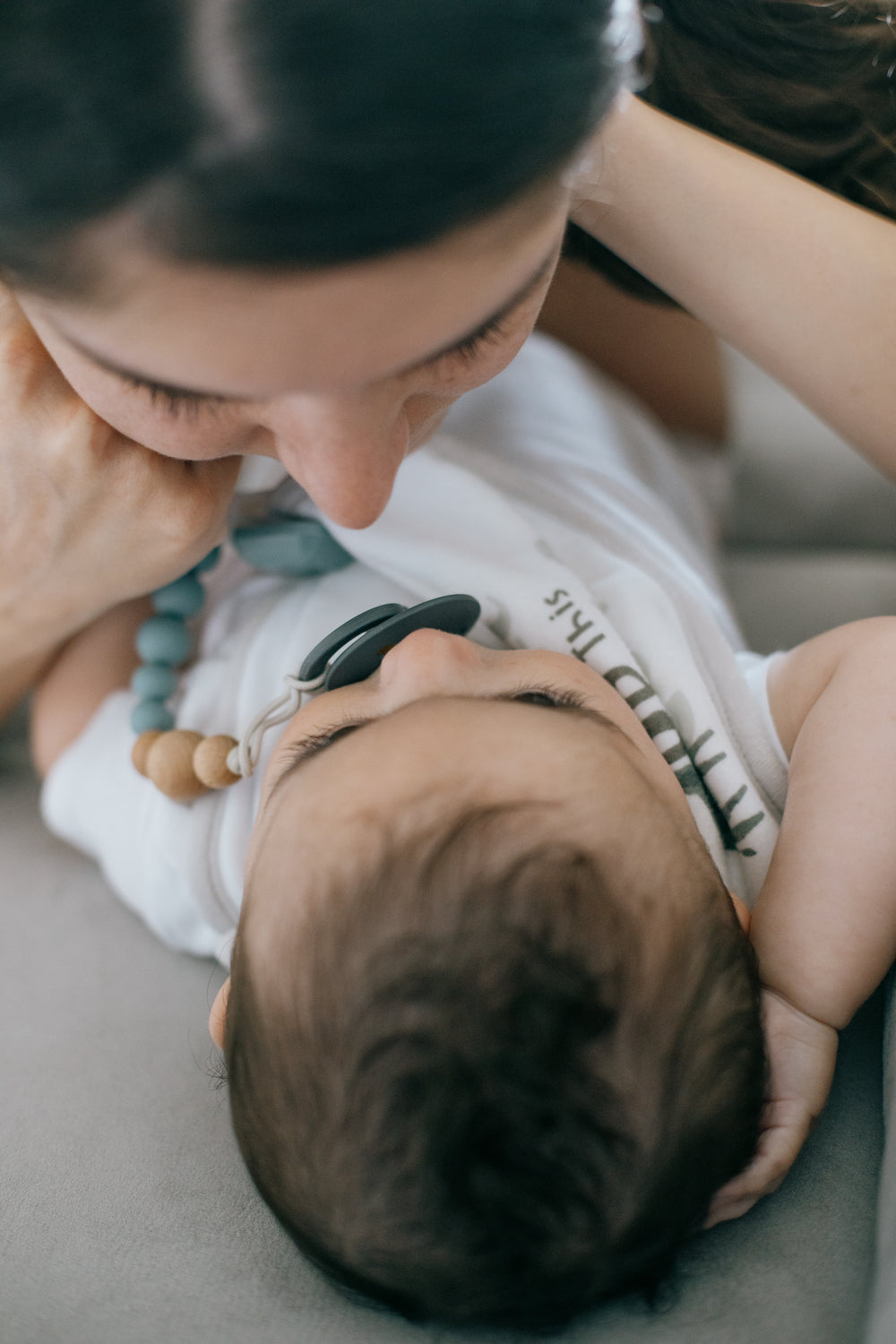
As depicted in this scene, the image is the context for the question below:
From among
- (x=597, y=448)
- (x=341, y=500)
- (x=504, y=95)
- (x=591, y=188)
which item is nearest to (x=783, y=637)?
(x=597, y=448)

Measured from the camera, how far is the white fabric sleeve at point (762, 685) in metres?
0.83

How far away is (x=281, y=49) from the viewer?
1.19 ft

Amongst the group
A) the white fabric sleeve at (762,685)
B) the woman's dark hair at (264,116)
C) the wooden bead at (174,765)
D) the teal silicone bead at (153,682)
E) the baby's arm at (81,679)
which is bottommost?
the baby's arm at (81,679)

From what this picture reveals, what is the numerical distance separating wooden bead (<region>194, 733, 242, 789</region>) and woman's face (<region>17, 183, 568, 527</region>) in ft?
1.09

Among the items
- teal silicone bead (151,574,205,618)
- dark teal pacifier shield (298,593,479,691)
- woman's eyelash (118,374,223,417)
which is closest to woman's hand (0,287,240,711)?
teal silicone bead (151,574,205,618)

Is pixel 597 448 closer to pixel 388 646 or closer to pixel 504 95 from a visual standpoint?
pixel 388 646

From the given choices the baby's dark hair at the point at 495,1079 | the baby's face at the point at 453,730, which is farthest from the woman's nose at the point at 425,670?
the baby's dark hair at the point at 495,1079

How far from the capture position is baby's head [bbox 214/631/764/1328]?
1.70ft

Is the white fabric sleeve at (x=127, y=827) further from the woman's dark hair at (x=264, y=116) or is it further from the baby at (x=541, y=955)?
the woman's dark hair at (x=264, y=116)

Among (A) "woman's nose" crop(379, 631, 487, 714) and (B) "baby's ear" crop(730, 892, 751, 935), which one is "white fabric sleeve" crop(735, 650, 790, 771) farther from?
(A) "woman's nose" crop(379, 631, 487, 714)

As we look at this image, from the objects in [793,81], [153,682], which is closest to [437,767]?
[153,682]

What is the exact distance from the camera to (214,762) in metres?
0.82

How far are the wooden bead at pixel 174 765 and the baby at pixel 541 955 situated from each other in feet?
0.27

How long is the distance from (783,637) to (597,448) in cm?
34
